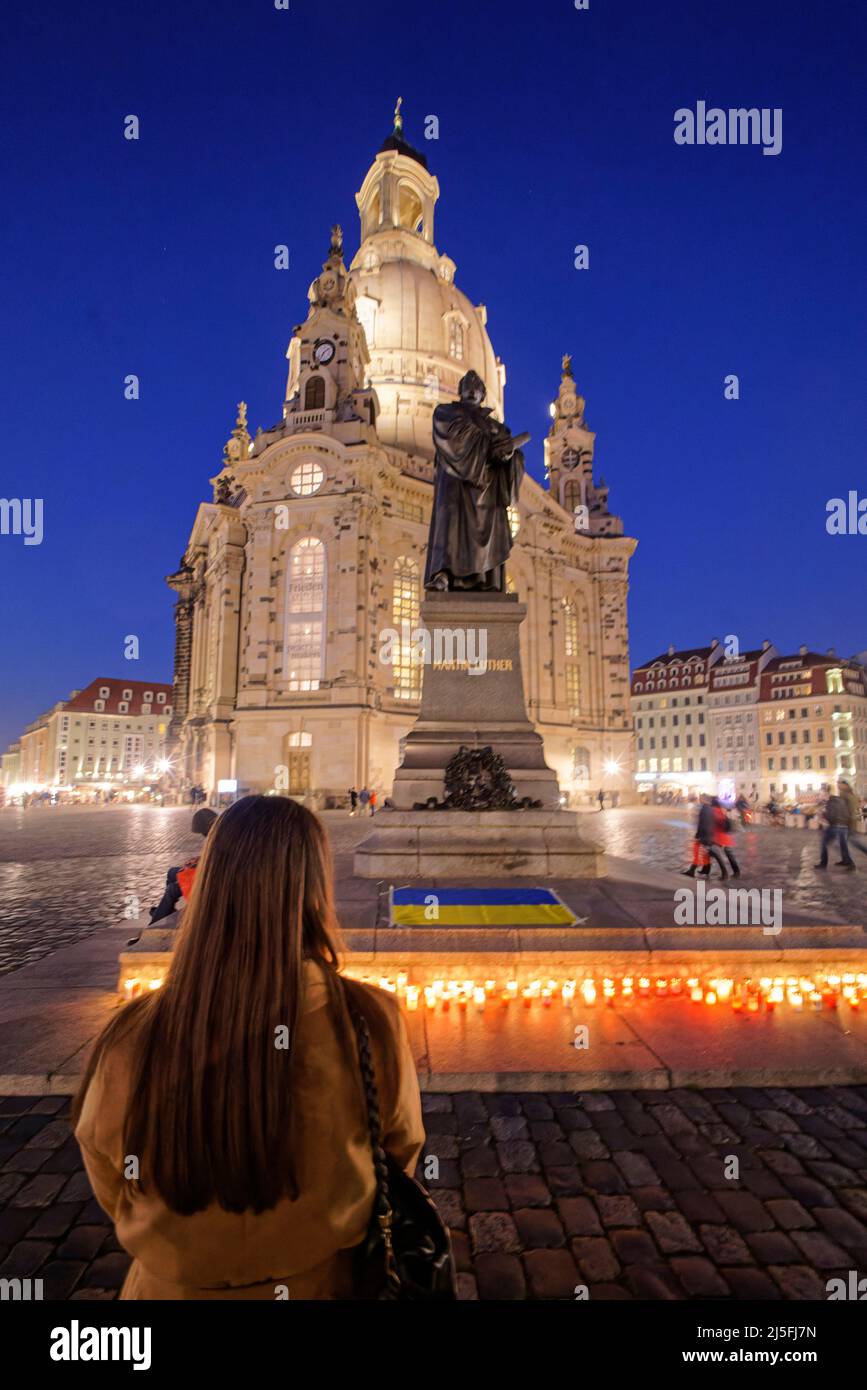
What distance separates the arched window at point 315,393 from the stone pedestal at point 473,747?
36.7m

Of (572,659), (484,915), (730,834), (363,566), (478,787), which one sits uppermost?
(363,566)

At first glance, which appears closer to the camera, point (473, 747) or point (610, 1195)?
point (610, 1195)

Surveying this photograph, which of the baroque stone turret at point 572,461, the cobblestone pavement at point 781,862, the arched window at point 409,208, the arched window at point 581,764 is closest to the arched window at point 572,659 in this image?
the arched window at point 581,764

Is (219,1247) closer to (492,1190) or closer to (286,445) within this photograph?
(492,1190)

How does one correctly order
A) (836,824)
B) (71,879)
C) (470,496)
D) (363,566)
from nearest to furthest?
(470,496), (71,879), (836,824), (363,566)

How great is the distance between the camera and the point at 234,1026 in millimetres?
1376

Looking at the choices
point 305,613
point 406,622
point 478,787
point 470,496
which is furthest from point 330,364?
point 478,787

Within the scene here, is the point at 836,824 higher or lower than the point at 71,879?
higher

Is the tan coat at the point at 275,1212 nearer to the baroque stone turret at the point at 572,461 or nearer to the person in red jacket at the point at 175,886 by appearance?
the person in red jacket at the point at 175,886

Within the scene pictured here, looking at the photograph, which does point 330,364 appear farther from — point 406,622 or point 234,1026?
point 234,1026

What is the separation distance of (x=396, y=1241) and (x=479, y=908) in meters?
5.03

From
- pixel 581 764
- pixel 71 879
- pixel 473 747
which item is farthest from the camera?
pixel 581 764

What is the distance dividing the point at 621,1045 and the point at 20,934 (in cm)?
695
